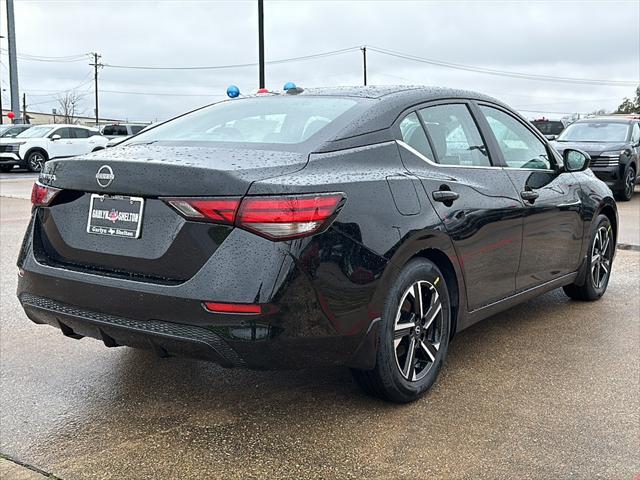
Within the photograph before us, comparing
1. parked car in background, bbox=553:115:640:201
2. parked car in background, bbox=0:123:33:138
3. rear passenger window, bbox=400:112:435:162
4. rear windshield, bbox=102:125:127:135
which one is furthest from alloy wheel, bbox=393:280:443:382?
rear windshield, bbox=102:125:127:135

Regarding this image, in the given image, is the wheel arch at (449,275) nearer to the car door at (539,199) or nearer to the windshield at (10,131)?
the car door at (539,199)

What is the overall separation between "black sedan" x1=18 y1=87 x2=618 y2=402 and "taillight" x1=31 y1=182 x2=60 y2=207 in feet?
0.03

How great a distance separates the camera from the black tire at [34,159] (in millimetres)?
24031

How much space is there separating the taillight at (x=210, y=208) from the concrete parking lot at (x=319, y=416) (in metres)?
1.00

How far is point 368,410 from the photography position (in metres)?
3.49

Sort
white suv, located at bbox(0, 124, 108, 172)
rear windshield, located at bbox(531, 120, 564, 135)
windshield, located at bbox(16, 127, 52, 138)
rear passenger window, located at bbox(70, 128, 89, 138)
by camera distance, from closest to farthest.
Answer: white suv, located at bbox(0, 124, 108, 172) → windshield, located at bbox(16, 127, 52, 138) → rear passenger window, located at bbox(70, 128, 89, 138) → rear windshield, located at bbox(531, 120, 564, 135)

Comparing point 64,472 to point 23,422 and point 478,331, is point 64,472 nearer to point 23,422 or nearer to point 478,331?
point 23,422

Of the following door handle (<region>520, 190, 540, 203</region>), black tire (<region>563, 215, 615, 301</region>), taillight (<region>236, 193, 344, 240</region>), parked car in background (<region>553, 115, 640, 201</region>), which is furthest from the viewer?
parked car in background (<region>553, 115, 640, 201</region>)

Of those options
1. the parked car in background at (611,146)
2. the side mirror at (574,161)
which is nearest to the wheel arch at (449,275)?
the side mirror at (574,161)

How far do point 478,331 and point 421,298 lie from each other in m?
1.46

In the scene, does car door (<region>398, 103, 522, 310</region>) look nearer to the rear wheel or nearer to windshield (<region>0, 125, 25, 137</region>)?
the rear wheel

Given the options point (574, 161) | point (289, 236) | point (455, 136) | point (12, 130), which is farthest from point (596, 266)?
point (12, 130)

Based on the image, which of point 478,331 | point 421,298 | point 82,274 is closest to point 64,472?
point 82,274

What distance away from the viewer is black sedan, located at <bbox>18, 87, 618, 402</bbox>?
114 inches
